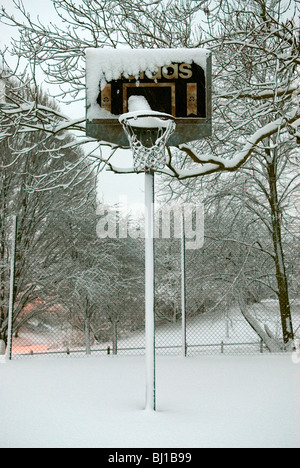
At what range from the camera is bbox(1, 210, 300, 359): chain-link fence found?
37.3 ft

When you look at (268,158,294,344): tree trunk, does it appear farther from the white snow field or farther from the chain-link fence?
the white snow field

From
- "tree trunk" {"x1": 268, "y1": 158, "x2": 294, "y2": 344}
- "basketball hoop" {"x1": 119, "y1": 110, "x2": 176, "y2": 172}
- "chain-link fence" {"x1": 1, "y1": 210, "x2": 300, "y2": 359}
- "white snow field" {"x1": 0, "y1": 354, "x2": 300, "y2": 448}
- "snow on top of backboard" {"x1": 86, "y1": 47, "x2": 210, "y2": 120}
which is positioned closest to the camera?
"white snow field" {"x1": 0, "y1": 354, "x2": 300, "y2": 448}

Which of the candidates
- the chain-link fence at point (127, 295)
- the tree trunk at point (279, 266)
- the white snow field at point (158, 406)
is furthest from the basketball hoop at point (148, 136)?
the tree trunk at point (279, 266)

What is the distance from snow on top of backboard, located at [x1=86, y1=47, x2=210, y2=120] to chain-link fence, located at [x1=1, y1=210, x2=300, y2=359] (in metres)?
6.13

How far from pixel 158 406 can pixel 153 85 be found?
3449 millimetres

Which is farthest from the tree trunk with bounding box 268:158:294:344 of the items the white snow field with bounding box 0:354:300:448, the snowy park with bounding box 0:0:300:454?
the white snow field with bounding box 0:354:300:448

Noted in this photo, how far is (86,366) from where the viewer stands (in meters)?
7.51

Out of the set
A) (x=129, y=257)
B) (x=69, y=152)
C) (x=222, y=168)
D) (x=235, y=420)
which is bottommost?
(x=235, y=420)

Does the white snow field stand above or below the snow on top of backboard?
below

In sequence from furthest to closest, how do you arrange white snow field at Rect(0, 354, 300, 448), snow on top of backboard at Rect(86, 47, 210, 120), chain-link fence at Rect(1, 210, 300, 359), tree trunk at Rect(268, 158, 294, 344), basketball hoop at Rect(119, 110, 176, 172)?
chain-link fence at Rect(1, 210, 300, 359)
tree trunk at Rect(268, 158, 294, 344)
snow on top of backboard at Rect(86, 47, 210, 120)
basketball hoop at Rect(119, 110, 176, 172)
white snow field at Rect(0, 354, 300, 448)

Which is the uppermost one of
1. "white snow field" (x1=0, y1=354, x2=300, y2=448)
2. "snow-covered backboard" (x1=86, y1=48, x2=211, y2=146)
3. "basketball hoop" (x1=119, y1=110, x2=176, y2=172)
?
"snow-covered backboard" (x1=86, y1=48, x2=211, y2=146)

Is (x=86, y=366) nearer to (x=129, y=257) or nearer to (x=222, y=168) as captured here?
(x=222, y=168)
